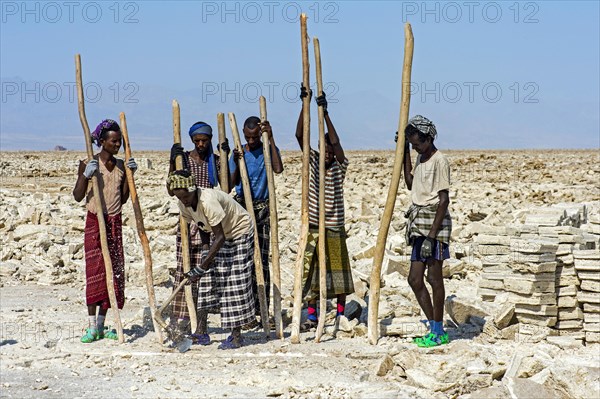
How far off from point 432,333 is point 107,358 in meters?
2.54

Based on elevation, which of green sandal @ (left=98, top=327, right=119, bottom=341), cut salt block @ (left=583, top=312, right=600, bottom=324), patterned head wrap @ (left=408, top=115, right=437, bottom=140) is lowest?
green sandal @ (left=98, top=327, right=119, bottom=341)

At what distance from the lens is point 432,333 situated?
261 inches

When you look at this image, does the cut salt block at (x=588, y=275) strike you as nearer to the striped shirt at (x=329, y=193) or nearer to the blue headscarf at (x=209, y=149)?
the striped shirt at (x=329, y=193)

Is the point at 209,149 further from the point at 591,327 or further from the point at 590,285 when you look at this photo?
the point at 591,327

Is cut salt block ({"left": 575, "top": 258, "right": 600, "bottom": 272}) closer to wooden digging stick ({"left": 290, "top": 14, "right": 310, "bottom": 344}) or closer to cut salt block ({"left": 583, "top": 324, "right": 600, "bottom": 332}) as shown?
cut salt block ({"left": 583, "top": 324, "right": 600, "bottom": 332})

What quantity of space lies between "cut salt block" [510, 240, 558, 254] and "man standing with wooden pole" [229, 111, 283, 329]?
210cm

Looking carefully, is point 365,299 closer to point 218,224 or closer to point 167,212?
point 218,224

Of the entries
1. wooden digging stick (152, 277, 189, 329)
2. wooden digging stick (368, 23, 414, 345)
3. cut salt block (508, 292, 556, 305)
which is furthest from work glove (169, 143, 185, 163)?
cut salt block (508, 292, 556, 305)

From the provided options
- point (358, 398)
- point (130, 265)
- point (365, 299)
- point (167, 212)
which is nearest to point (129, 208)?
point (167, 212)

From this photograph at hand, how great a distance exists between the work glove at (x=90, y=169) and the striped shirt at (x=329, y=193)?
5.78 feet

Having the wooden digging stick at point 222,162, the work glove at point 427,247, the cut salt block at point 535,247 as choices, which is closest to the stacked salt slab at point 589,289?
the cut salt block at point 535,247

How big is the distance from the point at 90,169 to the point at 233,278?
142 cm

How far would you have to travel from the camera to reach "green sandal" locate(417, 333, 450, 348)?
21.6 ft

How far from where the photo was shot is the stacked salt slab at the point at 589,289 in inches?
266
